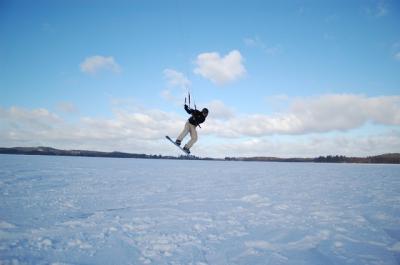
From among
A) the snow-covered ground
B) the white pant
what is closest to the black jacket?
the white pant

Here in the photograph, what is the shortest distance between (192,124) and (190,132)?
59 cm

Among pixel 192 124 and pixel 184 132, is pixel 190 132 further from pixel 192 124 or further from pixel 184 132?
pixel 192 124

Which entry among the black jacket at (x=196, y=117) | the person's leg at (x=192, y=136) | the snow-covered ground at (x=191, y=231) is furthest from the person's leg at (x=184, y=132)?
the snow-covered ground at (x=191, y=231)

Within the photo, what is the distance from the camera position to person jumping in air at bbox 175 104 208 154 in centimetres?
1199

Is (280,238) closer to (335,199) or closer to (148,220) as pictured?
(148,220)

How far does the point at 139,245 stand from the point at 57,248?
2.24 meters

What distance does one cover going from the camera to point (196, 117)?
1212 cm

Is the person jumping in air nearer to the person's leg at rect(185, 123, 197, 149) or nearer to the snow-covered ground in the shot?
the person's leg at rect(185, 123, 197, 149)

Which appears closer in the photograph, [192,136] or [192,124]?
[192,124]

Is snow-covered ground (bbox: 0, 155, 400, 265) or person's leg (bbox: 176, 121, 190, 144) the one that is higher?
person's leg (bbox: 176, 121, 190, 144)

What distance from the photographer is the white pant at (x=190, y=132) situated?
42.1 ft

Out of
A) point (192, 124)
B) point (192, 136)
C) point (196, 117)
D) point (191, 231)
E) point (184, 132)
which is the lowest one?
point (191, 231)

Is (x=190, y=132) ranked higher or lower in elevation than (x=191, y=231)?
higher

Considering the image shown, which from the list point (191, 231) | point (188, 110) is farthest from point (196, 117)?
point (191, 231)
